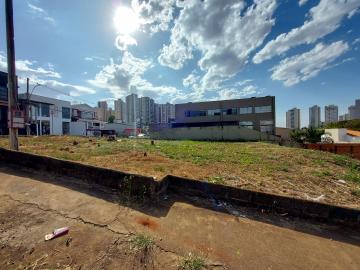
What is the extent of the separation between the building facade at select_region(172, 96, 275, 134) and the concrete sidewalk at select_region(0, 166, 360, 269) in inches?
1385

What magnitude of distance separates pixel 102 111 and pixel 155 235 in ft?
292

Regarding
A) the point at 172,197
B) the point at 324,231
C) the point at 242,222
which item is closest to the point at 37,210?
the point at 172,197

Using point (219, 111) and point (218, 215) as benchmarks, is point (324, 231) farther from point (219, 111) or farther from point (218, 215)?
point (219, 111)

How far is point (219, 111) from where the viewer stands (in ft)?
137

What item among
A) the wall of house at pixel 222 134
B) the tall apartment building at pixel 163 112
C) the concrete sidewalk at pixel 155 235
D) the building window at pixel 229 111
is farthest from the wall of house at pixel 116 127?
the concrete sidewalk at pixel 155 235

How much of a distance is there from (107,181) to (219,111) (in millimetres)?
39047

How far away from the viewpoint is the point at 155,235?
2.87 meters

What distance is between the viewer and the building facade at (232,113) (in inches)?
1490

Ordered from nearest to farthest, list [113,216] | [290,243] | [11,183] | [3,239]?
[3,239] < [290,243] < [113,216] < [11,183]

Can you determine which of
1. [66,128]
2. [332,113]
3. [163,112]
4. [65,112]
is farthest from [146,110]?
[332,113]

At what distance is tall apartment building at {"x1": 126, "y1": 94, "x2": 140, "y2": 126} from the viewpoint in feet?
235

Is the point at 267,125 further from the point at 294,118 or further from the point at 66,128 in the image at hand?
the point at 294,118

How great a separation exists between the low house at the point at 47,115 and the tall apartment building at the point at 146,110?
30.4 m

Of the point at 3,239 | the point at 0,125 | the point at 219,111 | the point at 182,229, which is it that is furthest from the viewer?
the point at 219,111
